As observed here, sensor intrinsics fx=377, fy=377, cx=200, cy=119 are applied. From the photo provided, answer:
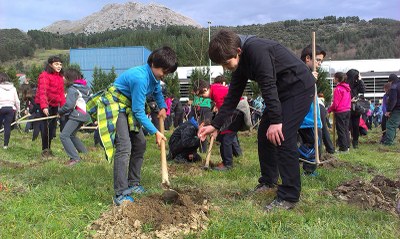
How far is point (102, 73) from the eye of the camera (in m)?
43.2

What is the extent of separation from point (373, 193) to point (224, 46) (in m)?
2.22

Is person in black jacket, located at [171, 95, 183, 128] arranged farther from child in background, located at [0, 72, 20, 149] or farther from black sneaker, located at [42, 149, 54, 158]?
black sneaker, located at [42, 149, 54, 158]

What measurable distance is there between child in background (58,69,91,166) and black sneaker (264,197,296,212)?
3.75 m

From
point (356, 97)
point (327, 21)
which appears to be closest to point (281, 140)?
point (356, 97)

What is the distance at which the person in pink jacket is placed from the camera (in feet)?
27.5

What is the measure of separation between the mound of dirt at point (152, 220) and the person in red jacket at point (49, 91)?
445cm

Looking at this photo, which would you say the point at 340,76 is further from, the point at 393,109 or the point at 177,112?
the point at 177,112

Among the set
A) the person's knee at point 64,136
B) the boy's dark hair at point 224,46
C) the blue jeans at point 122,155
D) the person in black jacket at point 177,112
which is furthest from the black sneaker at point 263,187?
the person in black jacket at point 177,112

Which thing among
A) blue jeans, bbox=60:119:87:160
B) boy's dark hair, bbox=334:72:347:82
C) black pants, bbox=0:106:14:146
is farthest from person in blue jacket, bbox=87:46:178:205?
black pants, bbox=0:106:14:146

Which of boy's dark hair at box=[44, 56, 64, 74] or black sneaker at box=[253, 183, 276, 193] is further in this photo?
boy's dark hair at box=[44, 56, 64, 74]

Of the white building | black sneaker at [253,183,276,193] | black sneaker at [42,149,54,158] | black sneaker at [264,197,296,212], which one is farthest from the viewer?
the white building

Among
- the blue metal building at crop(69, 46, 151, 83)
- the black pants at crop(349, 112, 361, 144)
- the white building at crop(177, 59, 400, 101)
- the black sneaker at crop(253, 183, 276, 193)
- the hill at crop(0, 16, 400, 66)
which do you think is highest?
the hill at crop(0, 16, 400, 66)

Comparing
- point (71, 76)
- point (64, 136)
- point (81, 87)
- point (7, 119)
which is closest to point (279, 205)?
point (64, 136)

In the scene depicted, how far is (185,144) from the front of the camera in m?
6.76
